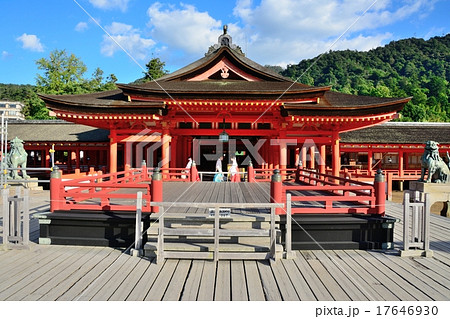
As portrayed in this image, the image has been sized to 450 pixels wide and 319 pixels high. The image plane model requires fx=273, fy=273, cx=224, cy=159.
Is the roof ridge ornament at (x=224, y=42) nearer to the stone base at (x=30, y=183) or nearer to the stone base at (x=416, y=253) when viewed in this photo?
the stone base at (x=30, y=183)

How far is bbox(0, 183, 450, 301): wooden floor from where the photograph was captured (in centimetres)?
461

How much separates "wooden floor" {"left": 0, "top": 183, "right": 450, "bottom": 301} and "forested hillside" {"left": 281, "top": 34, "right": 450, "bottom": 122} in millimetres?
78798

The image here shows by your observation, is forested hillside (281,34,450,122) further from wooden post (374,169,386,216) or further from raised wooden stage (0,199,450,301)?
raised wooden stage (0,199,450,301)

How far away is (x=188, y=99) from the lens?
13672 millimetres

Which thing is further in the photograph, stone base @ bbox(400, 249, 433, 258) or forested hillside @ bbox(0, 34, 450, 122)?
forested hillside @ bbox(0, 34, 450, 122)

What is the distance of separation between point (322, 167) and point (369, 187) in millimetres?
8337

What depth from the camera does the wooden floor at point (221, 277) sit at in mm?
4605

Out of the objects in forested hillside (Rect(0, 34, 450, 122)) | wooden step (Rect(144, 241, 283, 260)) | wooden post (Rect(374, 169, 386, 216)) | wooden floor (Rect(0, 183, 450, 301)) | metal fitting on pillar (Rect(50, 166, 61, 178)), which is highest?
forested hillside (Rect(0, 34, 450, 122))

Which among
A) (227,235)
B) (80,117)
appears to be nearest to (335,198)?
(227,235)

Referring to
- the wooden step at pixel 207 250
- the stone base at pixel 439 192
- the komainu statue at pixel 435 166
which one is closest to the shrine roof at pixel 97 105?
the wooden step at pixel 207 250

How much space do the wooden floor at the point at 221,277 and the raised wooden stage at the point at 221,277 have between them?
0.05 ft

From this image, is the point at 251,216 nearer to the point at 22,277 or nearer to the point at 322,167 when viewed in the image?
the point at 22,277

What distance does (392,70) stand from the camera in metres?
119

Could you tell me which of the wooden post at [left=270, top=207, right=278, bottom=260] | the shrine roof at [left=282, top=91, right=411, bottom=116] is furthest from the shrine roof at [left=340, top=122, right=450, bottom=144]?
the wooden post at [left=270, top=207, right=278, bottom=260]
